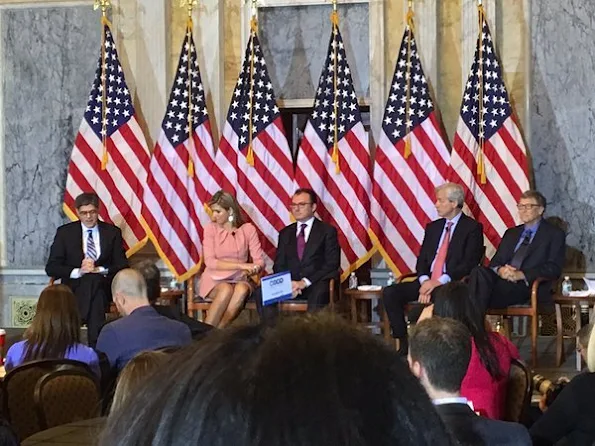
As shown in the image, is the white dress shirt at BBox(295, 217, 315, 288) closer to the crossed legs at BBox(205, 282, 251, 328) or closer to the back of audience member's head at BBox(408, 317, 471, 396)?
the crossed legs at BBox(205, 282, 251, 328)

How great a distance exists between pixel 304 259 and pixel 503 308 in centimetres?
144

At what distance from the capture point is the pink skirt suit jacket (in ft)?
22.8

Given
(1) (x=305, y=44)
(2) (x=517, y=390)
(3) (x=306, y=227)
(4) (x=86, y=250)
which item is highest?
(1) (x=305, y=44)

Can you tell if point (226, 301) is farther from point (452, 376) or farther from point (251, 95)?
point (452, 376)

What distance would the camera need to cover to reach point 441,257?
655 centimetres

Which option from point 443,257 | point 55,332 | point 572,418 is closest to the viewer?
point 572,418

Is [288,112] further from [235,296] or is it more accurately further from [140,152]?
[235,296]

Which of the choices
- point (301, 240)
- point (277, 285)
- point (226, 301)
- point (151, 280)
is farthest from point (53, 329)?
point (301, 240)

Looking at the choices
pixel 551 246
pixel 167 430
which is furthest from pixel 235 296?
pixel 167 430

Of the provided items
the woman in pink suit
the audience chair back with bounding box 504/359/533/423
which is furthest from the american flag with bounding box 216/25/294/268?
the audience chair back with bounding box 504/359/533/423

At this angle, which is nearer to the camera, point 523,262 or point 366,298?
point 523,262

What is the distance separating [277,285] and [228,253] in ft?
2.83

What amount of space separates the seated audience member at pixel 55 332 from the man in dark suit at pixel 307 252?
8.86 ft

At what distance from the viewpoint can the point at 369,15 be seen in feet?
25.0
